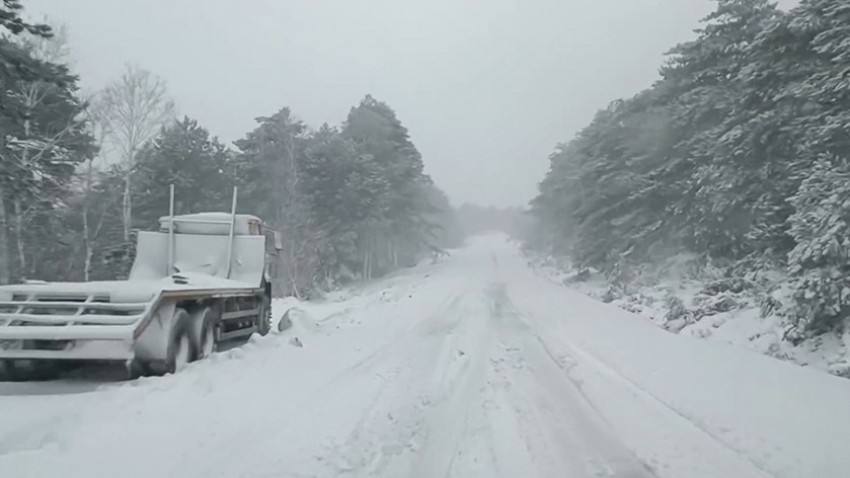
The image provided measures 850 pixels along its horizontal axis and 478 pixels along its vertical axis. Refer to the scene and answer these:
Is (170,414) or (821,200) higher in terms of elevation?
(821,200)

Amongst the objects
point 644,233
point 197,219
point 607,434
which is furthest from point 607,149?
point 607,434

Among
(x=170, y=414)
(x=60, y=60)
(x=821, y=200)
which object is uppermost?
(x=60, y=60)

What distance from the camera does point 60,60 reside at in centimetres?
2330

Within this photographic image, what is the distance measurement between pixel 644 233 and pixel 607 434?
62.8 feet

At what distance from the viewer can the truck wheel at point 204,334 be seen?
8141 mm

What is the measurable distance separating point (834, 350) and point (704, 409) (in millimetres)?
4174

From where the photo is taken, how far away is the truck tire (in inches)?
281

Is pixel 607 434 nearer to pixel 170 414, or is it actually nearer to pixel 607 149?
pixel 170 414

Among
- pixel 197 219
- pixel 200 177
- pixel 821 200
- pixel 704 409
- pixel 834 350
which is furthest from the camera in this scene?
pixel 200 177

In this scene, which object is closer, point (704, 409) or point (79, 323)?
point (704, 409)

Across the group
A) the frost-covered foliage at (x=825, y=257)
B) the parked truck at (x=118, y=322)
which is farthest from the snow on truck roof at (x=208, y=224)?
the frost-covered foliage at (x=825, y=257)

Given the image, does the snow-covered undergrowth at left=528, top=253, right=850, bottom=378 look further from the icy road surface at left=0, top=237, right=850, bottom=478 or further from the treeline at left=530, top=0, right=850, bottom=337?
the icy road surface at left=0, top=237, right=850, bottom=478

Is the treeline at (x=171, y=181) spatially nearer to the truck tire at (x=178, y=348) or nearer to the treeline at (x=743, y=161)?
the truck tire at (x=178, y=348)

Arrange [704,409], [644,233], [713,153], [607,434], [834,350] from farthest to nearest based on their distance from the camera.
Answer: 1. [644,233]
2. [713,153]
3. [834,350]
4. [704,409]
5. [607,434]
